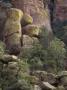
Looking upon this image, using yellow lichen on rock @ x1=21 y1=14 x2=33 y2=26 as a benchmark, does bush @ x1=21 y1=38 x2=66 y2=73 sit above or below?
below

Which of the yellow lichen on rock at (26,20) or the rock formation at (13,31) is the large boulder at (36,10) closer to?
the yellow lichen on rock at (26,20)

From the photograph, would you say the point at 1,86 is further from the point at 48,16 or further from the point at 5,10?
the point at 48,16

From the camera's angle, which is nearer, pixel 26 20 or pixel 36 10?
pixel 26 20

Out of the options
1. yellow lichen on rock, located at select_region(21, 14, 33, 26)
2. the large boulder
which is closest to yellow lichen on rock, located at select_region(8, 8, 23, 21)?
yellow lichen on rock, located at select_region(21, 14, 33, 26)

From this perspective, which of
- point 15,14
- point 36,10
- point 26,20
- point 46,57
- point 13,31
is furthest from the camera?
point 36,10

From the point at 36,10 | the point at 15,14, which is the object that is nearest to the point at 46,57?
the point at 15,14

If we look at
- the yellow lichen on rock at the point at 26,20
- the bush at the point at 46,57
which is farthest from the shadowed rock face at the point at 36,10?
the bush at the point at 46,57

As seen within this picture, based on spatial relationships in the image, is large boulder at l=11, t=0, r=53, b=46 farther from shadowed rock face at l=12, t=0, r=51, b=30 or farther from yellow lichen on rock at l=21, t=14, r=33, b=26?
yellow lichen on rock at l=21, t=14, r=33, b=26

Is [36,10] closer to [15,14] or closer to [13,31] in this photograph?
[15,14]

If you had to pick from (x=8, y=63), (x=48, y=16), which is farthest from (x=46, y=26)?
(x=8, y=63)

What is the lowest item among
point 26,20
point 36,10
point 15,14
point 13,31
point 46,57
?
point 46,57

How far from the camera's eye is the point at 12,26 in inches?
1366

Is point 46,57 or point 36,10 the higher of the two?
point 36,10

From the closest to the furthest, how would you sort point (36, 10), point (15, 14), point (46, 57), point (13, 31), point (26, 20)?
1. point (46, 57)
2. point (13, 31)
3. point (15, 14)
4. point (26, 20)
5. point (36, 10)
